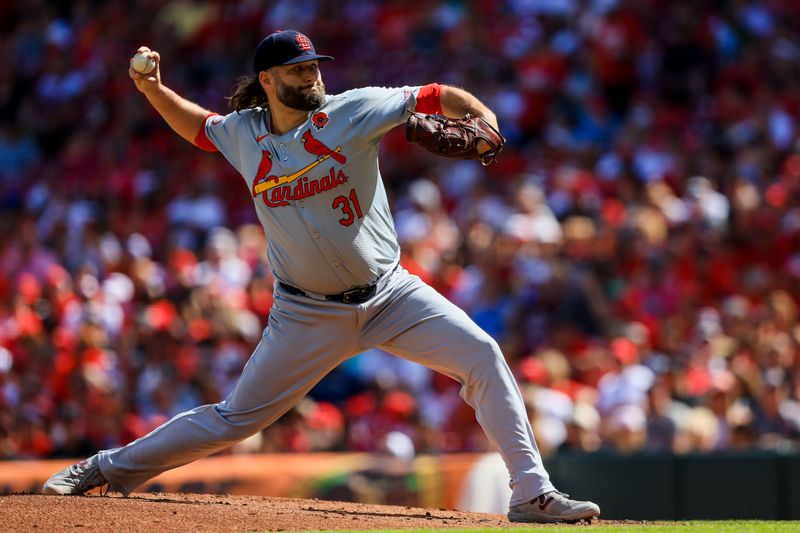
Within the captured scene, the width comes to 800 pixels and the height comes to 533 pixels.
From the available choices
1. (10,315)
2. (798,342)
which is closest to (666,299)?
(798,342)

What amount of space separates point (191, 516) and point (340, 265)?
45.1 inches

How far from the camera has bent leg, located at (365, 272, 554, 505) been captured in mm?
5027

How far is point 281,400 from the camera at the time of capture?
5.24m

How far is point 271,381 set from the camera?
5203mm

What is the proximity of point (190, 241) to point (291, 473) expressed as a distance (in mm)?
4672

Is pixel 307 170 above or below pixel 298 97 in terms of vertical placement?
below

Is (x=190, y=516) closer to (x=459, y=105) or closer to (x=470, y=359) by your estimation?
(x=470, y=359)

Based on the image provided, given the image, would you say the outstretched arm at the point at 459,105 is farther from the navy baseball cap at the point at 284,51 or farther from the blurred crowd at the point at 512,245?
the blurred crowd at the point at 512,245

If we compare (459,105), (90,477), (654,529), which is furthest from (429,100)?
(90,477)

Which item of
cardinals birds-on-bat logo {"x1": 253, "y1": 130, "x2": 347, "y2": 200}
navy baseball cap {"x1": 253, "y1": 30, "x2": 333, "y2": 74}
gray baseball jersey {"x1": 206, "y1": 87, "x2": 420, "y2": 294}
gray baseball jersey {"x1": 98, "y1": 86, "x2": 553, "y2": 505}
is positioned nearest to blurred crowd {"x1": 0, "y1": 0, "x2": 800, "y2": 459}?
gray baseball jersey {"x1": 98, "y1": 86, "x2": 553, "y2": 505}

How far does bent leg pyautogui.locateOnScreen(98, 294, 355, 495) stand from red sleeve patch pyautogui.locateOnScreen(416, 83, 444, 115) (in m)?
0.85

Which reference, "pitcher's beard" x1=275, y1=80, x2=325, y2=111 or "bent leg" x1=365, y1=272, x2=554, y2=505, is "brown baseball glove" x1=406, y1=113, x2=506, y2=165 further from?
"bent leg" x1=365, y1=272, x2=554, y2=505

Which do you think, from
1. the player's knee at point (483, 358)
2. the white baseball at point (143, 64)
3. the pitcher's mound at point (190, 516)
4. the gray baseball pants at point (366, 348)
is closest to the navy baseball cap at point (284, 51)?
the white baseball at point (143, 64)

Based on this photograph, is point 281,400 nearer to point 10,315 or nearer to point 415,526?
point 415,526
